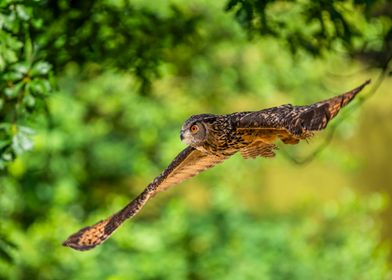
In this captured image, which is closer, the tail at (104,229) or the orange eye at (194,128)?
the orange eye at (194,128)

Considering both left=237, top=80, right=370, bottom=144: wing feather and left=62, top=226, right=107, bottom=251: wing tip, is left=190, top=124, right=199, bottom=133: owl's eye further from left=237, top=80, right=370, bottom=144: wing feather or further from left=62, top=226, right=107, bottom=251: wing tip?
left=62, top=226, right=107, bottom=251: wing tip

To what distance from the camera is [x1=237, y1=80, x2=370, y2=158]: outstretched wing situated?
1313 mm

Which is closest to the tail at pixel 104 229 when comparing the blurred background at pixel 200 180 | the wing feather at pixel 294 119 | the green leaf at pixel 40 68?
the wing feather at pixel 294 119

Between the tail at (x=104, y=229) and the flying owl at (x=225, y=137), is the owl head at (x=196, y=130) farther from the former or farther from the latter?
the tail at (x=104, y=229)

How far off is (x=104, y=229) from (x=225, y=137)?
31 centimetres

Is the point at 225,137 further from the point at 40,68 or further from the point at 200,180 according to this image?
the point at 200,180

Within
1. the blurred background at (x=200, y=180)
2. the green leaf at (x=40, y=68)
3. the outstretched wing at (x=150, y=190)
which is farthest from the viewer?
the blurred background at (x=200, y=180)

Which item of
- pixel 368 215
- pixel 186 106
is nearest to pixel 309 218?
pixel 368 215

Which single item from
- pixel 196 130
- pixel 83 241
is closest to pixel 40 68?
pixel 83 241

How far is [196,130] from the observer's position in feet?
5.23

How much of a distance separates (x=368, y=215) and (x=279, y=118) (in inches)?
149

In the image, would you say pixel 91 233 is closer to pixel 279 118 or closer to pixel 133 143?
pixel 279 118

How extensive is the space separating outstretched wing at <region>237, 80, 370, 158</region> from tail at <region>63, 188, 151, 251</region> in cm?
23

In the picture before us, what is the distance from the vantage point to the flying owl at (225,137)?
1.34m
